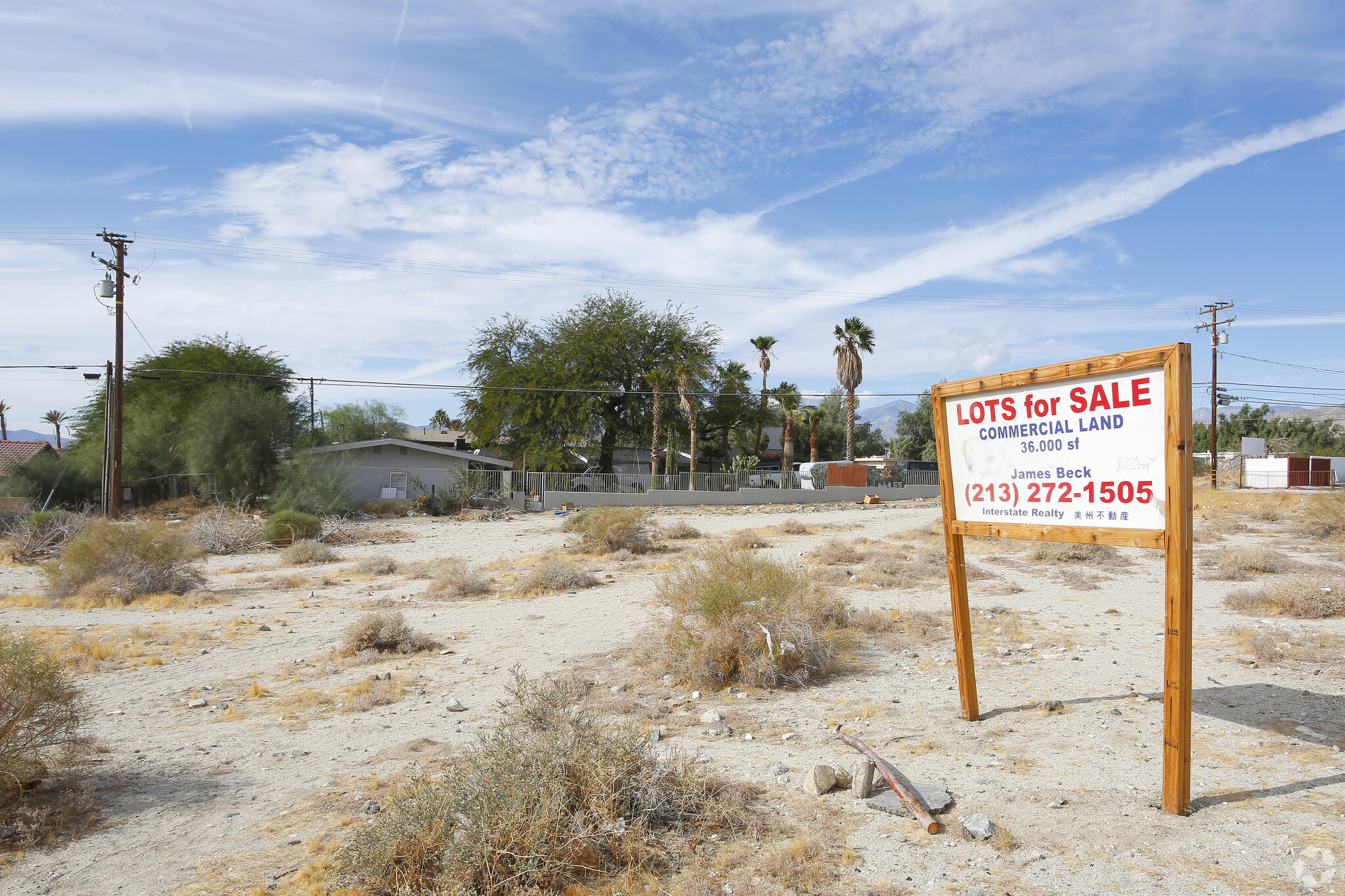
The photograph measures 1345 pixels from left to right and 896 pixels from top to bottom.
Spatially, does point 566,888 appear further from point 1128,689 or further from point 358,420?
point 358,420

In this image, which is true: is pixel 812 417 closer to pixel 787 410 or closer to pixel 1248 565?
pixel 787 410

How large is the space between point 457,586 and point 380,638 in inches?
164

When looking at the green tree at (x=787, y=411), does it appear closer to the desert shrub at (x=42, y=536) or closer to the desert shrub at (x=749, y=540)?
the desert shrub at (x=749, y=540)

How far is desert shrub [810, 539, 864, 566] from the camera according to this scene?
15.8 meters

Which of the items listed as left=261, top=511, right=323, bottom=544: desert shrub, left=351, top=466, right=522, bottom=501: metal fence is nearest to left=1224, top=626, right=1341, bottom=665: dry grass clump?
left=261, top=511, right=323, bottom=544: desert shrub

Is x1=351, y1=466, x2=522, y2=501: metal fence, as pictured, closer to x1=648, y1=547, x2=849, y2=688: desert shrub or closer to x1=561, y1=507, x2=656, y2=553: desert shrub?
x1=561, y1=507, x2=656, y2=553: desert shrub

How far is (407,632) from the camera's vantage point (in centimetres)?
941

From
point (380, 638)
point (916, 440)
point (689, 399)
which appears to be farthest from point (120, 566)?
point (916, 440)

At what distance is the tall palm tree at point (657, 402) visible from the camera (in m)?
42.2

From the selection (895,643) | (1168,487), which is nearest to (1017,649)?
(895,643)

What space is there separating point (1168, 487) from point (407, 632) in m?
8.26

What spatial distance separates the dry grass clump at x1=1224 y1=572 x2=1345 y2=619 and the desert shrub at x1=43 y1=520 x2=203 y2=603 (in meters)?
16.8

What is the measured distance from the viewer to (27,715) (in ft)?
16.2

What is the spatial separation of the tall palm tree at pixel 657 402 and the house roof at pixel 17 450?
28.5 metres
